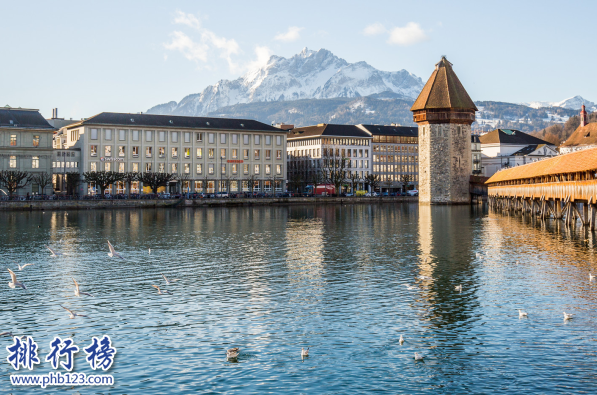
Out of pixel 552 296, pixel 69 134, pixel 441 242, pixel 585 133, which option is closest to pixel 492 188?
pixel 585 133

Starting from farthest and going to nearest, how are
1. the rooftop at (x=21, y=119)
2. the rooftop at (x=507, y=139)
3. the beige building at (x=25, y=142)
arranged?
the rooftop at (x=507, y=139) → the rooftop at (x=21, y=119) → the beige building at (x=25, y=142)

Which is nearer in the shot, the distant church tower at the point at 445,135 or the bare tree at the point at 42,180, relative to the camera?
the bare tree at the point at 42,180

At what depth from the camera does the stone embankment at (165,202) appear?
91.5 metres

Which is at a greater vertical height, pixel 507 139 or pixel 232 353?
pixel 507 139

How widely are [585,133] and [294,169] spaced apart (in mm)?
63648

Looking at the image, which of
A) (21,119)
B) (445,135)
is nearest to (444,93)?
(445,135)

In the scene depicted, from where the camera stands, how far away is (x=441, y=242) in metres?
43.2

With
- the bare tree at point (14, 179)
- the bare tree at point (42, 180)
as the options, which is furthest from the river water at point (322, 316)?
the bare tree at point (42, 180)

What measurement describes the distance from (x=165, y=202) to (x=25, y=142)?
2309 cm

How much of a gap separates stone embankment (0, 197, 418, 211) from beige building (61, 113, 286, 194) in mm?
13210

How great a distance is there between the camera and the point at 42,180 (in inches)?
4058

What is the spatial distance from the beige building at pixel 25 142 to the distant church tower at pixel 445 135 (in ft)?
191

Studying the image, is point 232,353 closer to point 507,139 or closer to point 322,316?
point 322,316

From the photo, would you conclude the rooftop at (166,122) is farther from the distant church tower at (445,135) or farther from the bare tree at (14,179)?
the distant church tower at (445,135)
